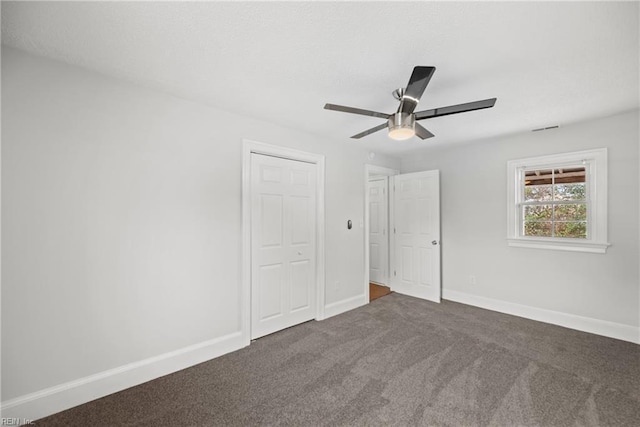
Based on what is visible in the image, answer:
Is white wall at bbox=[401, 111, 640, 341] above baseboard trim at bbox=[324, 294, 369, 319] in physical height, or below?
above

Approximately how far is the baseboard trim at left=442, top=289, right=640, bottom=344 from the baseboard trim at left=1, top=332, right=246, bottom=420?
3407mm

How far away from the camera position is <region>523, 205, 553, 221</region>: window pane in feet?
11.8

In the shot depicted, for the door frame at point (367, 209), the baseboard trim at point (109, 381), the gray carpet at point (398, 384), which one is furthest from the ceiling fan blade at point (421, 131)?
the baseboard trim at point (109, 381)

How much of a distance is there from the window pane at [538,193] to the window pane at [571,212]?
0.17 metres

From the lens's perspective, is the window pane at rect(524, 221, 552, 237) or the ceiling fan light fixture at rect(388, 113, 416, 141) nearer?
the ceiling fan light fixture at rect(388, 113, 416, 141)

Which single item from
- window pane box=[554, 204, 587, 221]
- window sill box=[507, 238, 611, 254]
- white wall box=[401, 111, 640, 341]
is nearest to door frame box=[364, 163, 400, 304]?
white wall box=[401, 111, 640, 341]

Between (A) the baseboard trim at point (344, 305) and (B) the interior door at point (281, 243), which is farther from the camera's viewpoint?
(A) the baseboard trim at point (344, 305)

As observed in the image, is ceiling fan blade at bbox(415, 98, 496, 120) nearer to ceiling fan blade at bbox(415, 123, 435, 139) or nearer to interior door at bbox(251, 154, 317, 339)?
ceiling fan blade at bbox(415, 123, 435, 139)

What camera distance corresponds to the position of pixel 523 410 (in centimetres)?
192

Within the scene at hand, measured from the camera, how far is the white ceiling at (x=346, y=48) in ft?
4.78

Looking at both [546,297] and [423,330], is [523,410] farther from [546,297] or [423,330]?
[546,297]

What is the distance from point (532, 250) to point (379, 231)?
2.30 meters

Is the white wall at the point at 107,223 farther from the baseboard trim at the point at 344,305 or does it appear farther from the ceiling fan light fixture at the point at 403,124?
the ceiling fan light fixture at the point at 403,124

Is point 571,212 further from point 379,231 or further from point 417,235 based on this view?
point 379,231
